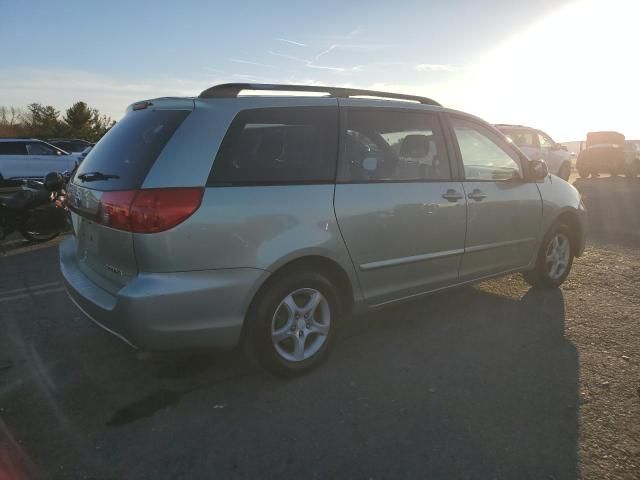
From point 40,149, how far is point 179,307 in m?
17.4

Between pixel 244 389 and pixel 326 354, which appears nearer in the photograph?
pixel 244 389

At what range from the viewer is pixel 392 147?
3.66m

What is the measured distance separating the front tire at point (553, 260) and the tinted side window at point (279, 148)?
8.86 feet

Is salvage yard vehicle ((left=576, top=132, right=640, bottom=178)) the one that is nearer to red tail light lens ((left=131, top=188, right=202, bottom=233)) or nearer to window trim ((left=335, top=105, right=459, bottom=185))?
window trim ((left=335, top=105, right=459, bottom=185))

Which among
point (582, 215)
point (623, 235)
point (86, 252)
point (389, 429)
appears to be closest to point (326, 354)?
point (389, 429)

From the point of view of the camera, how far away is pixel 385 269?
135 inches

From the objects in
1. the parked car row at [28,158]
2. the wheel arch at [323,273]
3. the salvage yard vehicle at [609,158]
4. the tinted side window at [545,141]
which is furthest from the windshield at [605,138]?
the wheel arch at [323,273]

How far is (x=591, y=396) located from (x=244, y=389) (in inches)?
83.2

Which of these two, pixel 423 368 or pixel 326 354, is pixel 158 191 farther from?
pixel 423 368

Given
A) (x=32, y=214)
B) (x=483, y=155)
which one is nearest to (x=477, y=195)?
(x=483, y=155)

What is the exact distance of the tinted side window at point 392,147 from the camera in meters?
3.29

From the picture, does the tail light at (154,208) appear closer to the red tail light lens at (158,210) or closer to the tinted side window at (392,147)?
the red tail light lens at (158,210)

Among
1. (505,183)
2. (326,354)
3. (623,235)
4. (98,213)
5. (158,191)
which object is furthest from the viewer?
(623,235)

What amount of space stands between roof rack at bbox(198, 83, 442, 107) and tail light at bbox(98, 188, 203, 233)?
727mm
